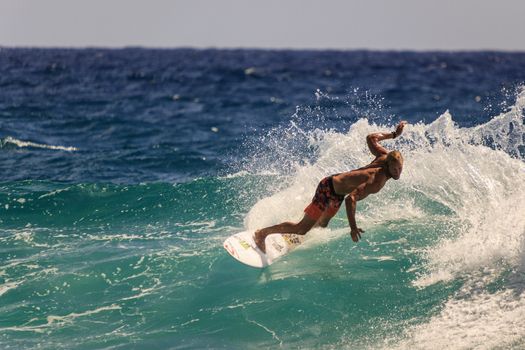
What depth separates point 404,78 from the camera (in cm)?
4834

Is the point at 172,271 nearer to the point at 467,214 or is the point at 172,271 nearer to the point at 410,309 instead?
the point at 410,309

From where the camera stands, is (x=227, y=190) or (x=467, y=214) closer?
(x=467, y=214)

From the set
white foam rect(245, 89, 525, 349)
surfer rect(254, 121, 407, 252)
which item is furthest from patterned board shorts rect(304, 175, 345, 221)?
white foam rect(245, 89, 525, 349)

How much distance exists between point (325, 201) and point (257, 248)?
3.83ft

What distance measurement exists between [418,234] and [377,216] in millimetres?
979

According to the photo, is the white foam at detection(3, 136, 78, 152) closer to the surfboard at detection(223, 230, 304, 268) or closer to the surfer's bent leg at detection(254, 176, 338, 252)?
the surfboard at detection(223, 230, 304, 268)

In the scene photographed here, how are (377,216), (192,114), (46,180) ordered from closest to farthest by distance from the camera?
(377,216) → (46,180) → (192,114)

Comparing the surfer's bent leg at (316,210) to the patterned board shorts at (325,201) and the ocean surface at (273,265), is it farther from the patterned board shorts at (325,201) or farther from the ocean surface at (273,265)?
the ocean surface at (273,265)

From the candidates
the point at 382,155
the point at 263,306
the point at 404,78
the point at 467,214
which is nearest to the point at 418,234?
the point at 467,214

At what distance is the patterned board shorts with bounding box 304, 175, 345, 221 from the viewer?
368 inches

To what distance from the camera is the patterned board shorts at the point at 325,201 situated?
935 centimetres

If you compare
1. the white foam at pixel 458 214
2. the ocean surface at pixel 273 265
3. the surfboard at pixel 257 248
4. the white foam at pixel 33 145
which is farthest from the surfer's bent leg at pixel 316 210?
the white foam at pixel 33 145

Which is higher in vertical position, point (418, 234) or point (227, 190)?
point (227, 190)

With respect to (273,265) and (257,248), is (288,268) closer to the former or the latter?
(273,265)
